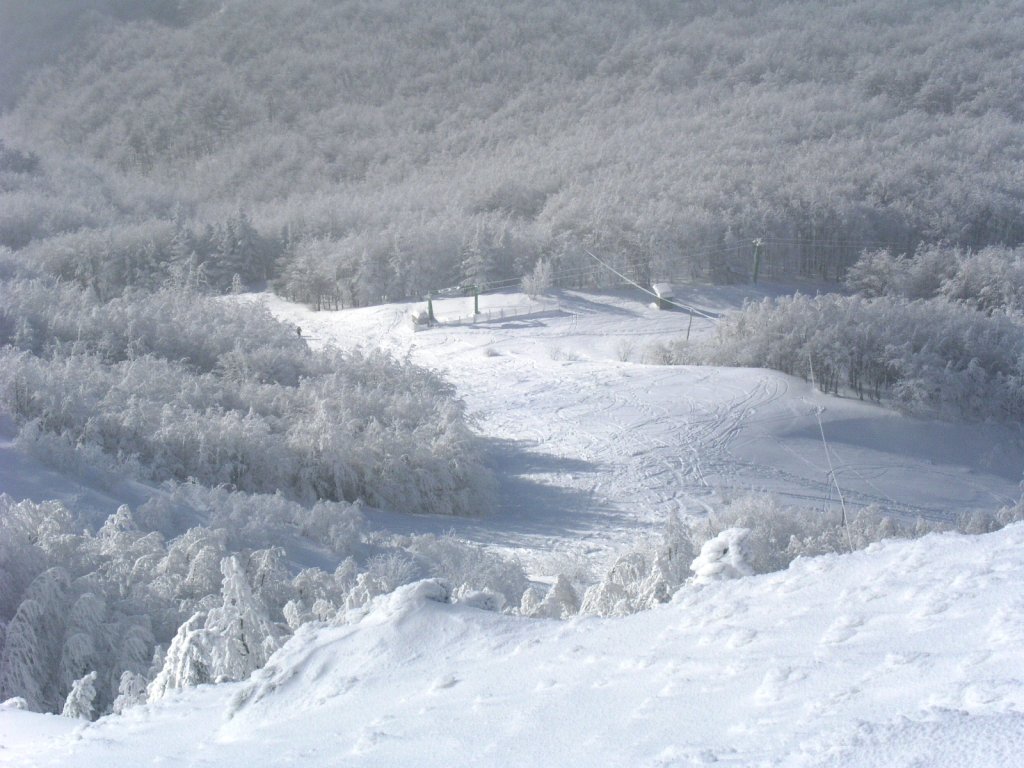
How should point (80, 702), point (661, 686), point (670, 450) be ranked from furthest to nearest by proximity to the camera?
point (670, 450)
point (80, 702)
point (661, 686)

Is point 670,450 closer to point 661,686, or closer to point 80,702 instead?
point 80,702

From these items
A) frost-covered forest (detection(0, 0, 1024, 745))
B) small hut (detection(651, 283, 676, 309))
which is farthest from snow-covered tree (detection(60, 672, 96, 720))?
small hut (detection(651, 283, 676, 309))

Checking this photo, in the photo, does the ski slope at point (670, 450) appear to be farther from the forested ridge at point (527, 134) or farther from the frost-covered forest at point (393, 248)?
the forested ridge at point (527, 134)

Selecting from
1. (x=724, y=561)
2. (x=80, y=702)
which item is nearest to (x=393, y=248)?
(x=724, y=561)

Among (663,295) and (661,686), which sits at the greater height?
(661,686)

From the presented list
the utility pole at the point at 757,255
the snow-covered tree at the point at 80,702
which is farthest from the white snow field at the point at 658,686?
the utility pole at the point at 757,255

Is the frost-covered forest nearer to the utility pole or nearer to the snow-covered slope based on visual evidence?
the utility pole
